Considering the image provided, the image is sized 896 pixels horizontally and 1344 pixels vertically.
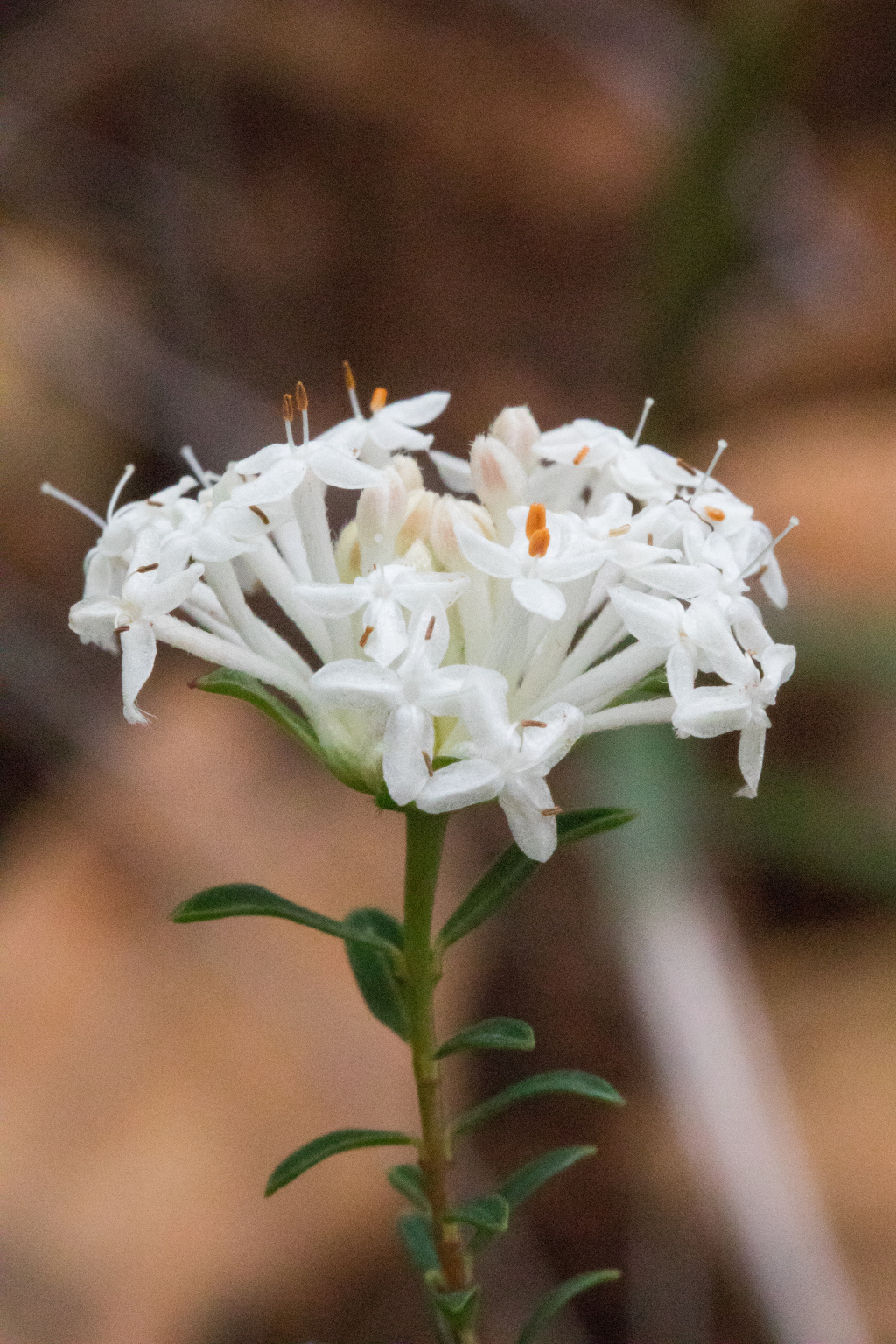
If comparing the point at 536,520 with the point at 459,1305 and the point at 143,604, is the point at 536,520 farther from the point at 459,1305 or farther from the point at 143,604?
the point at 459,1305

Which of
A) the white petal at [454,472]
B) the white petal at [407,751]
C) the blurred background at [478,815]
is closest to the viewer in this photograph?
the white petal at [407,751]

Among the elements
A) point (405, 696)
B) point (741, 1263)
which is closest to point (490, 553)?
point (405, 696)

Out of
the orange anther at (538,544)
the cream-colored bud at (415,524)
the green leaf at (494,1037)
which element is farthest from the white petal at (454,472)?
the green leaf at (494,1037)

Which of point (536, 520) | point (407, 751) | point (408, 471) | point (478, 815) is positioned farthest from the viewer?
point (478, 815)

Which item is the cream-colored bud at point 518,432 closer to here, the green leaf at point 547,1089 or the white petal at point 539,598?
the white petal at point 539,598

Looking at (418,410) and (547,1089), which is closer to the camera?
(547,1089)

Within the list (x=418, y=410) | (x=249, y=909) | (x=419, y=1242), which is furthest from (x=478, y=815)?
(x=249, y=909)

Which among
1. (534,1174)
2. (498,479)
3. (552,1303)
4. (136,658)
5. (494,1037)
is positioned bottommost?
(552,1303)
